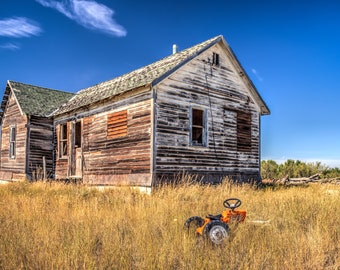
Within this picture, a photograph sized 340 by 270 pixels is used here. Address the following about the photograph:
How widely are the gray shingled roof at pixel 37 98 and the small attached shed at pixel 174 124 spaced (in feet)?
7.85

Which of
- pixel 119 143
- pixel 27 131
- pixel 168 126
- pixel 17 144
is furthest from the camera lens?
pixel 17 144

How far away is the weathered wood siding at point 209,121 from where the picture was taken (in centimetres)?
1213

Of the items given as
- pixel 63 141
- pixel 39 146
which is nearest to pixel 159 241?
pixel 63 141

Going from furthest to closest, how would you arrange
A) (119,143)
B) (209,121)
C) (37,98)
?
(37,98)
(209,121)
(119,143)

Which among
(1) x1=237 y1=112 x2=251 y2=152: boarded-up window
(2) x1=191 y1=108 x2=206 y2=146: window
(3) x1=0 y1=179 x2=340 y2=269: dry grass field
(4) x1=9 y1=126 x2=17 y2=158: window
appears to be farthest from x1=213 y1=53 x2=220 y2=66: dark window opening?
(4) x1=9 y1=126 x2=17 y2=158: window

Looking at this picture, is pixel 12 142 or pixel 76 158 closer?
pixel 76 158

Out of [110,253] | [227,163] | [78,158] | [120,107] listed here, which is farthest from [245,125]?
[110,253]

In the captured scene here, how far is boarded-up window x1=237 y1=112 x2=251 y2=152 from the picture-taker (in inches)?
581

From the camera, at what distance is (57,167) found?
1747 centimetres

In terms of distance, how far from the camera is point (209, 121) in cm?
1350

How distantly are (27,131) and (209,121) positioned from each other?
9.85m

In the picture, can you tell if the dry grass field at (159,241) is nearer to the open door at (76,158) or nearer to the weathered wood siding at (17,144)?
the open door at (76,158)

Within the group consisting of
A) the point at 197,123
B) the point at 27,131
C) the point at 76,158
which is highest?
the point at 197,123

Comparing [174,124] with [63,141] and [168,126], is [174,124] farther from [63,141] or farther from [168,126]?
[63,141]
